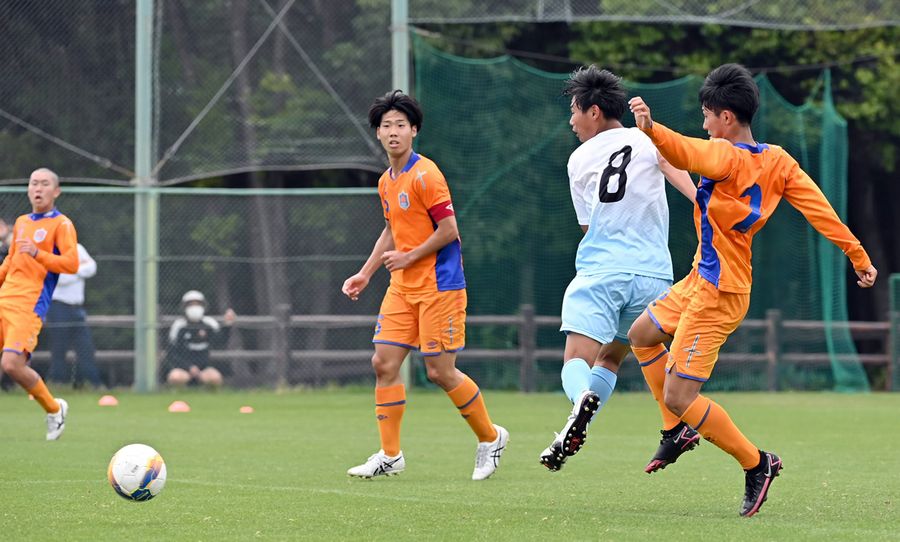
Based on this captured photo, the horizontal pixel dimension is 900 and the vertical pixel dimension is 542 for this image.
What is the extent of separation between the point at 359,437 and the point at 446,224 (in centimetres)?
377

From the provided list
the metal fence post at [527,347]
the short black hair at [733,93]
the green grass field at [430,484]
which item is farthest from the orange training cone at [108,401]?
the short black hair at [733,93]

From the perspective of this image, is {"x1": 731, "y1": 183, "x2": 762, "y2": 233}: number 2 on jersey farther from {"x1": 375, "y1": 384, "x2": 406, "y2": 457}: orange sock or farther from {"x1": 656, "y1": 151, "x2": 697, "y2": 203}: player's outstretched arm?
{"x1": 375, "y1": 384, "x2": 406, "y2": 457}: orange sock

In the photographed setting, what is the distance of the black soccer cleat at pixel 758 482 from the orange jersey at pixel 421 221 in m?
2.41

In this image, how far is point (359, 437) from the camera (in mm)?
11641

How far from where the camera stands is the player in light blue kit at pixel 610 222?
23.5 feet

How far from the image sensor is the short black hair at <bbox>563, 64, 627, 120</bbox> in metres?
7.35

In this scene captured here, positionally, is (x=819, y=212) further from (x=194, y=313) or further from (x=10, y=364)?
(x=194, y=313)

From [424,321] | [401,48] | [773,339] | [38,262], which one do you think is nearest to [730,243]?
[424,321]

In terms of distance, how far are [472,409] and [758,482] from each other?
234cm

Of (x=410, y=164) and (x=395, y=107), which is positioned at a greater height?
(x=395, y=107)

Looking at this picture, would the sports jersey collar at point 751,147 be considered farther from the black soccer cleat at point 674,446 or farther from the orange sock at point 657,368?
the black soccer cleat at point 674,446

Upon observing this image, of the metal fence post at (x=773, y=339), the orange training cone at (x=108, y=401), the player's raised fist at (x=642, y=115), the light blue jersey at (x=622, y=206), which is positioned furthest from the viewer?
the metal fence post at (x=773, y=339)

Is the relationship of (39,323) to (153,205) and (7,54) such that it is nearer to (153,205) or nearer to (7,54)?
(153,205)

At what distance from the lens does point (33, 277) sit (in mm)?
11586
